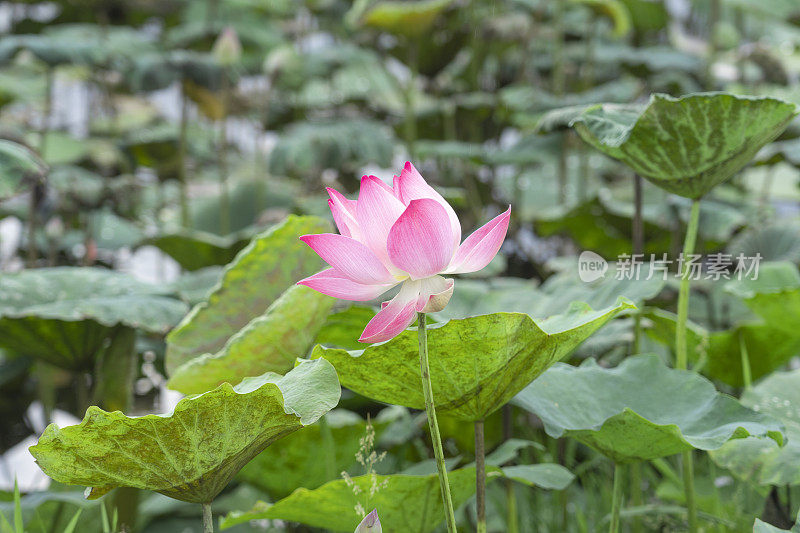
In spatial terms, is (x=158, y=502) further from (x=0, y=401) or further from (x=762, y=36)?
(x=762, y=36)

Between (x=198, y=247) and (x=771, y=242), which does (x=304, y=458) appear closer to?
(x=198, y=247)

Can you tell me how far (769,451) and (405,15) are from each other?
1.53 metres

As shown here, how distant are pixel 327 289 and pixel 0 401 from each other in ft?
4.75

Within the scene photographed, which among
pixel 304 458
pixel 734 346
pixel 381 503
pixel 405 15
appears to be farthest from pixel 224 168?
pixel 381 503

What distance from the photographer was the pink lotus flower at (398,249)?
0.45 meters

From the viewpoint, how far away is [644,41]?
2961mm

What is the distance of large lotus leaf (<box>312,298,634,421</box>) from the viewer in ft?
1.70

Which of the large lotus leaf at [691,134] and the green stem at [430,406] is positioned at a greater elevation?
the large lotus leaf at [691,134]

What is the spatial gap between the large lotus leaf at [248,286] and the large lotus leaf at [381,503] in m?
0.19

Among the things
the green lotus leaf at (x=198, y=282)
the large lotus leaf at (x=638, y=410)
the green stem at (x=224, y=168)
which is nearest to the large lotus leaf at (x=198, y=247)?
the green lotus leaf at (x=198, y=282)

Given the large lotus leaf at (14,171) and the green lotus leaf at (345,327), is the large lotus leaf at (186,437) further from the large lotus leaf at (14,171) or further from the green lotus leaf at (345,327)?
the large lotus leaf at (14,171)

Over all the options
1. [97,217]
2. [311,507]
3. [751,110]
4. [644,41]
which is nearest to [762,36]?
[644,41]

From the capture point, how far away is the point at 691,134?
651 millimetres

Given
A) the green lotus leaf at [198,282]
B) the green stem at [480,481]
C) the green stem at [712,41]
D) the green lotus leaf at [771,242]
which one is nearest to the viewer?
the green stem at [480,481]
